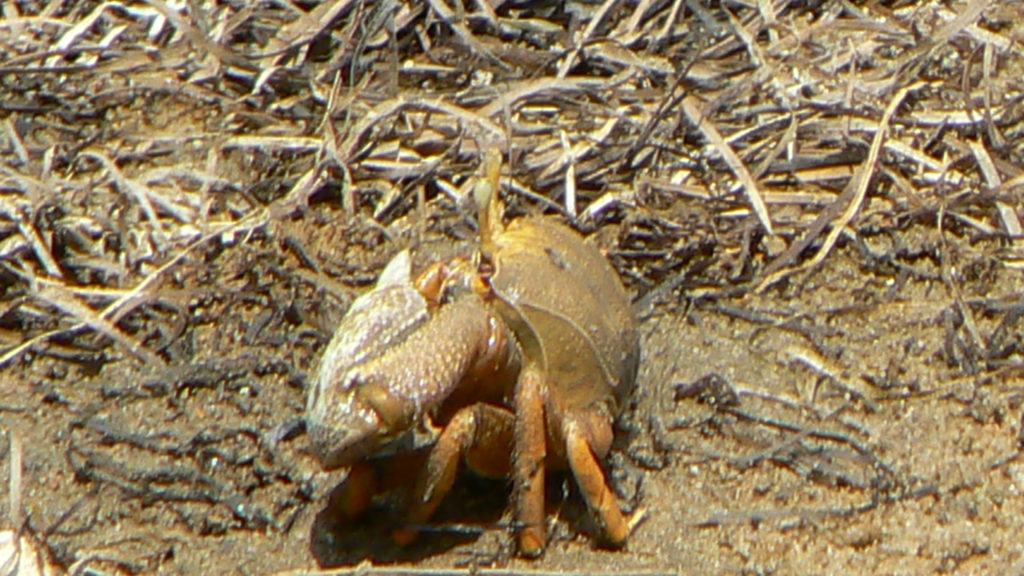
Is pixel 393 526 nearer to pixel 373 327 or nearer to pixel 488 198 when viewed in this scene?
pixel 373 327

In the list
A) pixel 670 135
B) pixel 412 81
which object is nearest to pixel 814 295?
pixel 670 135

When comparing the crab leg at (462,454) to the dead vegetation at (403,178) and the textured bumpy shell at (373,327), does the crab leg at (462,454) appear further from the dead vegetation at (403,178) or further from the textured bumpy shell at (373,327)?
the dead vegetation at (403,178)

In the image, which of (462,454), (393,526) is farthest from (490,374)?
(393,526)

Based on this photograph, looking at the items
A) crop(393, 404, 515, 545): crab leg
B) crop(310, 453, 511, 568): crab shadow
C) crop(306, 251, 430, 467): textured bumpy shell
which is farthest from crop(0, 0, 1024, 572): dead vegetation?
crop(306, 251, 430, 467): textured bumpy shell

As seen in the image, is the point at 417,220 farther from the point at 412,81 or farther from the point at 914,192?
the point at 914,192

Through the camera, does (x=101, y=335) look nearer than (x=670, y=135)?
Yes

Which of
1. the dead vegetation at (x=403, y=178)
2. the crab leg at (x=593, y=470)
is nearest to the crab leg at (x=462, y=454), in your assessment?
the crab leg at (x=593, y=470)
